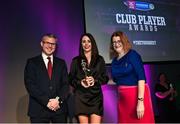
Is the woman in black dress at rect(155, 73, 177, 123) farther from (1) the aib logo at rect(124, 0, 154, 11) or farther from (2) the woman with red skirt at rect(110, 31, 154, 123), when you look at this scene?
(2) the woman with red skirt at rect(110, 31, 154, 123)

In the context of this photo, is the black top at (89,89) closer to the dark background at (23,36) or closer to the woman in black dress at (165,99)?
the dark background at (23,36)

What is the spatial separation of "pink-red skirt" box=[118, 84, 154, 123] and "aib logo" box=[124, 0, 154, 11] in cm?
180

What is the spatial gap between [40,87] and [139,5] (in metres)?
2.36

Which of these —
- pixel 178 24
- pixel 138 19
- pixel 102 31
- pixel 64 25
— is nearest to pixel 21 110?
pixel 64 25

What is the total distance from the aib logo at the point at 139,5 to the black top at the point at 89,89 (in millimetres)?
1576

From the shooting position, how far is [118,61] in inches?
131

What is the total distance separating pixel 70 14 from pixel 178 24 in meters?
1.96

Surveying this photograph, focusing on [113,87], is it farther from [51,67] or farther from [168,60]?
[51,67]

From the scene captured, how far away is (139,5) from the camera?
4.79 meters

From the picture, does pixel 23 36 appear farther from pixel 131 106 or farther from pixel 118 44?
pixel 131 106

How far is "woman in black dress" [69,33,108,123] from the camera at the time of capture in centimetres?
332

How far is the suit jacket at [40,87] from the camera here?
315 cm

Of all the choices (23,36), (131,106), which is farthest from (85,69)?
(23,36)

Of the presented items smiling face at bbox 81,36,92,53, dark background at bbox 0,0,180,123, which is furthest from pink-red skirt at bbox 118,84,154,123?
dark background at bbox 0,0,180,123
